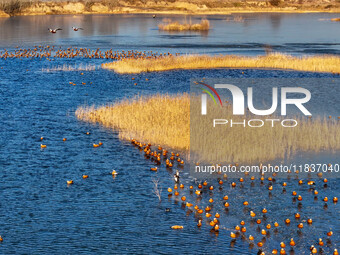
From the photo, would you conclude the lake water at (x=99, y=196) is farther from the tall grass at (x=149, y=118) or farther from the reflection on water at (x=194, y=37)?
the reflection on water at (x=194, y=37)

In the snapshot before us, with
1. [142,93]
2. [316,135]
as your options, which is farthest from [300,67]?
[316,135]

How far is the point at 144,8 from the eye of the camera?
154000 millimetres

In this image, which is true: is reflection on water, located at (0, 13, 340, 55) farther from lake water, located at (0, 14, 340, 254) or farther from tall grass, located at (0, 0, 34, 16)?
tall grass, located at (0, 0, 34, 16)

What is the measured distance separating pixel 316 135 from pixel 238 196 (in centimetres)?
894

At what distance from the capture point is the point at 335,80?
46.2m

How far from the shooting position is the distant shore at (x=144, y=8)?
138m

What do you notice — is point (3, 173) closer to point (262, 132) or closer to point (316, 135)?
point (262, 132)

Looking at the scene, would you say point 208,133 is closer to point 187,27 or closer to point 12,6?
point 187,27

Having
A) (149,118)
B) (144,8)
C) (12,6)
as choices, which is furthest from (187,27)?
(149,118)

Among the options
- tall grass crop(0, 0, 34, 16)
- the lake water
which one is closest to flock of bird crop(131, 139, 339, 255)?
the lake water

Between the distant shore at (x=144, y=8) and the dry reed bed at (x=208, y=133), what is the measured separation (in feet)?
340

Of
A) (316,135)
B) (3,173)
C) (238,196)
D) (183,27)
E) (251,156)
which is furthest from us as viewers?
(183,27)

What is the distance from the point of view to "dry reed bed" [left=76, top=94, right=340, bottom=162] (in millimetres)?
27312

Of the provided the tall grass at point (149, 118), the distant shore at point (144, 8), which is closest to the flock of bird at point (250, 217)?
the tall grass at point (149, 118)
